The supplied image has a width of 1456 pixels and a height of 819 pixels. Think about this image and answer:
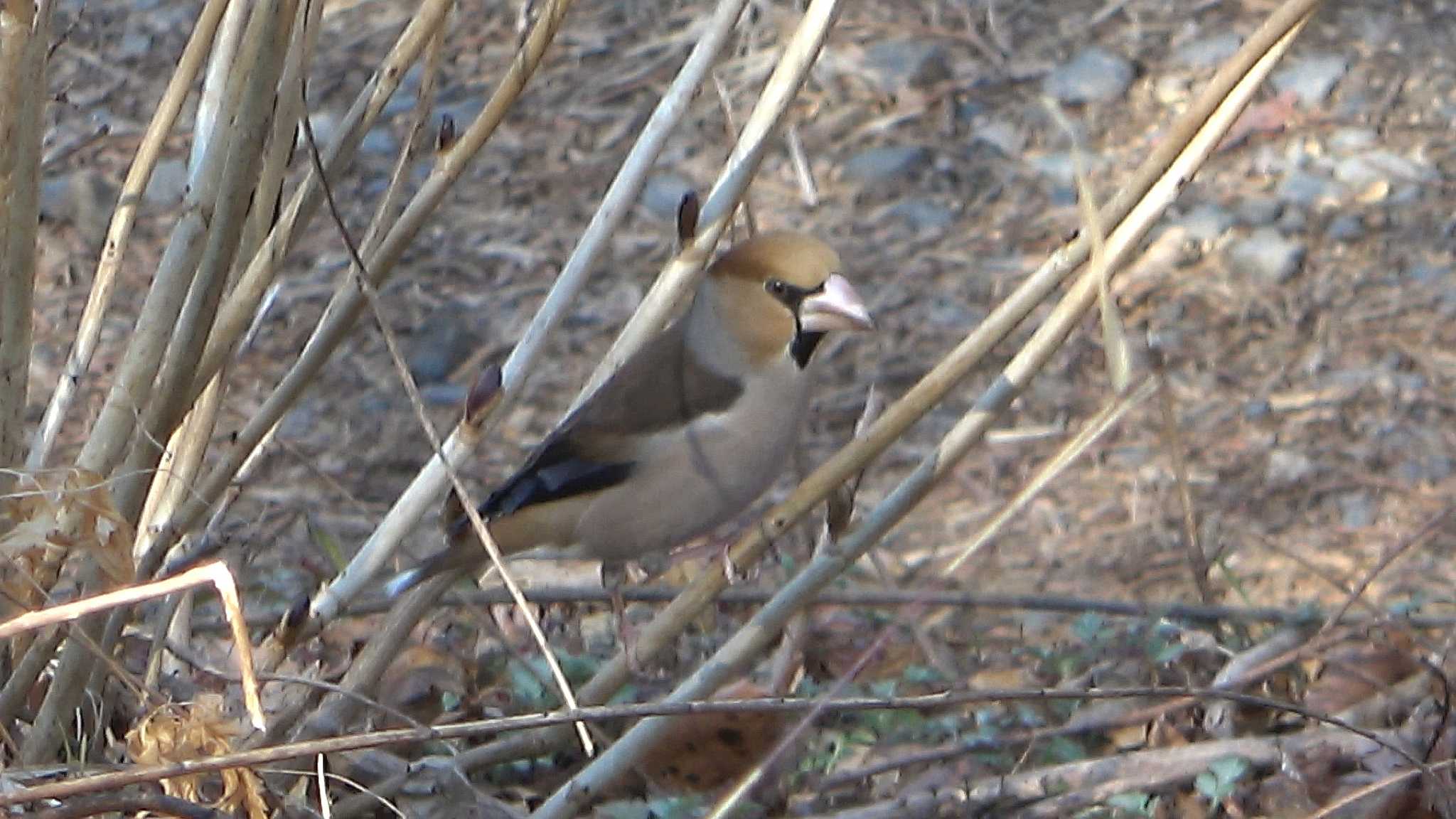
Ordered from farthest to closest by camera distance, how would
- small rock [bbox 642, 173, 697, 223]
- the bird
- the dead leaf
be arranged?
small rock [bbox 642, 173, 697, 223]
the bird
the dead leaf

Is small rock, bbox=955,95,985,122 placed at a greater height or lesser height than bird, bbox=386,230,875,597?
lesser

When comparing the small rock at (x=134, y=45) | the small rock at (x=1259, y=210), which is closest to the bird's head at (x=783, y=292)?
the small rock at (x=1259, y=210)

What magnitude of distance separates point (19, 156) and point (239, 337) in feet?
1.25

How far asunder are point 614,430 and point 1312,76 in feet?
8.99

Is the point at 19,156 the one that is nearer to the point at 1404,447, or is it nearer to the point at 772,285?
the point at 772,285

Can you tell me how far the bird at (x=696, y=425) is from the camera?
Answer: 3.62 metres

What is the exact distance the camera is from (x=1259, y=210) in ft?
17.3

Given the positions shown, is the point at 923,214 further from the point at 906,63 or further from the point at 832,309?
the point at 832,309

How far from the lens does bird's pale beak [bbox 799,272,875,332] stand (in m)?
3.49

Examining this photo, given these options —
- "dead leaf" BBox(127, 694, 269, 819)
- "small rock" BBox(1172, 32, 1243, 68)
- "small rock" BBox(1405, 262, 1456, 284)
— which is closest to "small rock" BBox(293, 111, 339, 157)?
"small rock" BBox(1172, 32, 1243, 68)

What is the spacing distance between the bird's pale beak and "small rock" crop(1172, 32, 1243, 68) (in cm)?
244

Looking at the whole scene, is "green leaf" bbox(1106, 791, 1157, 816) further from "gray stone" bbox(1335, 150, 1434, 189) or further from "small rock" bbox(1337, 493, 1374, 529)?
"gray stone" bbox(1335, 150, 1434, 189)

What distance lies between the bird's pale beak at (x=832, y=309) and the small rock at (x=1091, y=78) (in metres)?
2.31

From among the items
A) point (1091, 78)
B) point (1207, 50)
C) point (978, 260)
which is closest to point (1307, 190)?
point (1207, 50)
